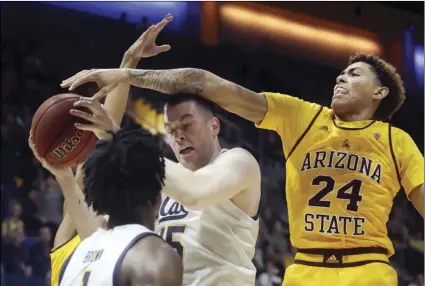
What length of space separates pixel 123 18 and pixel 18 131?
2178 mm

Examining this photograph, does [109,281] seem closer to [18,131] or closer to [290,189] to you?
[290,189]

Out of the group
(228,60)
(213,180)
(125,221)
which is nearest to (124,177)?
(125,221)

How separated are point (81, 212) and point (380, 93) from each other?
153 centimetres

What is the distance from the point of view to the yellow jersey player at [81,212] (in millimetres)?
2984

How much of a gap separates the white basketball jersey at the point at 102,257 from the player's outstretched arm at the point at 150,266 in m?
0.02

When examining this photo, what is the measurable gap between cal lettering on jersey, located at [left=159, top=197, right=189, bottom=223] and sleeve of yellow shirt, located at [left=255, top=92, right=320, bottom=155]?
1.75 feet

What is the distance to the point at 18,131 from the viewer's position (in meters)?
9.35

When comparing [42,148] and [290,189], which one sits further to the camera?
[290,189]

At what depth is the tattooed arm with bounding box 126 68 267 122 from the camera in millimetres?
3193

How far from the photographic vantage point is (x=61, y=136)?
3.05 meters

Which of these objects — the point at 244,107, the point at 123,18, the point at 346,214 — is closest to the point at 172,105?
the point at 244,107

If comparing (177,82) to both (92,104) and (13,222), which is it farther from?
(13,222)

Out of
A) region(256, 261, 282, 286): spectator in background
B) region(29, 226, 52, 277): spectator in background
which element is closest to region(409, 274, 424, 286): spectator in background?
region(256, 261, 282, 286): spectator in background

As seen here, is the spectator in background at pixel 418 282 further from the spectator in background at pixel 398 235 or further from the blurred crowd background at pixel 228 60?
the spectator in background at pixel 398 235
